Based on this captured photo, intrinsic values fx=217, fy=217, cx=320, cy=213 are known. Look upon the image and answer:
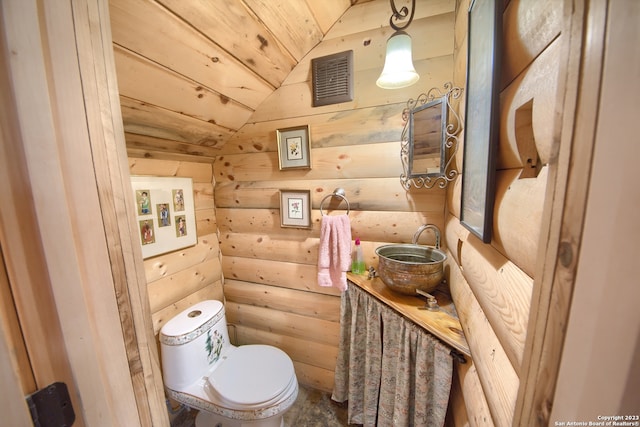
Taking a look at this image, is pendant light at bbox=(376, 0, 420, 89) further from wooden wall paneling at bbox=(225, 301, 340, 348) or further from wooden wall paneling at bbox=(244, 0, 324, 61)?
wooden wall paneling at bbox=(225, 301, 340, 348)

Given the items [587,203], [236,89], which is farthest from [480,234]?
[236,89]

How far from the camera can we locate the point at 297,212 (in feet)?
4.82

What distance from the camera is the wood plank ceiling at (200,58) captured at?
821 mm

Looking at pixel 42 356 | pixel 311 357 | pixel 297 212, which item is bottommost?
pixel 311 357

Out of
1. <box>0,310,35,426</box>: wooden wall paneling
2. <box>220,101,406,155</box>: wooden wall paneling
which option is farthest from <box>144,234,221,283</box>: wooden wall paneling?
<box>0,310,35,426</box>: wooden wall paneling

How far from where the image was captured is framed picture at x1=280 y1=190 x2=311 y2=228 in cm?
144

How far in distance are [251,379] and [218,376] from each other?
7.6 inches

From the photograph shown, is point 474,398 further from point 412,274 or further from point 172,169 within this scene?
point 172,169

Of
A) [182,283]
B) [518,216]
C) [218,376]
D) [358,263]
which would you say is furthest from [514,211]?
[182,283]

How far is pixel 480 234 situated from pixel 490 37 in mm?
512

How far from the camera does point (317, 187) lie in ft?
4.65

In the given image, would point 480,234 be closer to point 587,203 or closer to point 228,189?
point 587,203

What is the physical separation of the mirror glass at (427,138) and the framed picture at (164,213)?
1.45 meters

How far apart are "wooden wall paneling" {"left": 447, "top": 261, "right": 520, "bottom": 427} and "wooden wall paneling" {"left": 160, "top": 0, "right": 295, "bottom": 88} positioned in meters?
1.44
